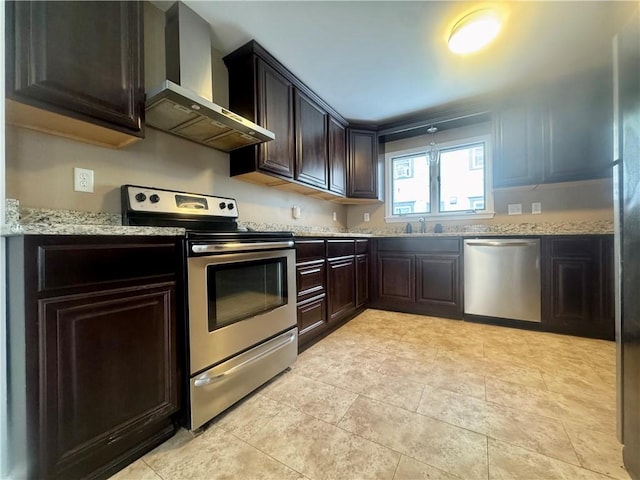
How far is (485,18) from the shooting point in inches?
63.7

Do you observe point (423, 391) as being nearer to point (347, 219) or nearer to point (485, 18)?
point (485, 18)

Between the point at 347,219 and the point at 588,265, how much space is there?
257 centimetres

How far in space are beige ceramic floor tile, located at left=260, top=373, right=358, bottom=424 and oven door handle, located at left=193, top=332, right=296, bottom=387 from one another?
0.21 m

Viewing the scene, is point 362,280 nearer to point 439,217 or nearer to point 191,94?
point 439,217

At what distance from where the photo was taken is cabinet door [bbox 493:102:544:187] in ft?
8.04

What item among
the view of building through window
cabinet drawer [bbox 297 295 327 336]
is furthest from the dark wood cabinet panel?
the view of building through window

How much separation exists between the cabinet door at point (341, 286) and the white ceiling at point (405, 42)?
5.47 feet

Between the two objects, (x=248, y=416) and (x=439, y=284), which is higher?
(x=439, y=284)

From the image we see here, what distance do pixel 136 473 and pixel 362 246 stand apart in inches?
94.3

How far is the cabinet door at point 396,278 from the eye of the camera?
2.85 m

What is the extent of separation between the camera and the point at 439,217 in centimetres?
323

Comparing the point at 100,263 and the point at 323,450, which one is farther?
the point at 323,450

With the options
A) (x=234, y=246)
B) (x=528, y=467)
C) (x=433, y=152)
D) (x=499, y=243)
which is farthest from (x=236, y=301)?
(x=433, y=152)

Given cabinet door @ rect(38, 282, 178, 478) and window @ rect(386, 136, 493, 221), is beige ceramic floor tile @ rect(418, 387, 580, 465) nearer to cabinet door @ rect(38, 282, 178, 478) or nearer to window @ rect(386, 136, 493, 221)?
cabinet door @ rect(38, 282, 178, 478)
